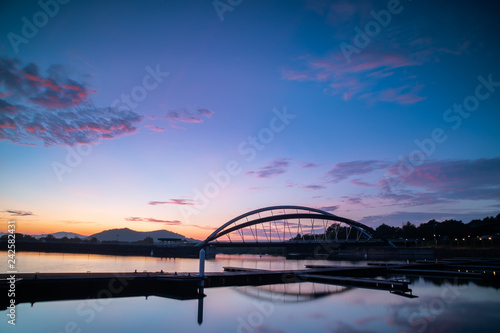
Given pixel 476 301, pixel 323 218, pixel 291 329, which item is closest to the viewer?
pixel 291 329

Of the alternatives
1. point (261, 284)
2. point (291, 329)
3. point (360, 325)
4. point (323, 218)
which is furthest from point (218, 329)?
point (323, 218)

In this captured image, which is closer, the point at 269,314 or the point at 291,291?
the point at 269,314

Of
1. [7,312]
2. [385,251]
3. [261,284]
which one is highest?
[7,312]

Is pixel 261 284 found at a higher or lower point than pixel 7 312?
lower

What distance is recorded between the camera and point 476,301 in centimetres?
2514

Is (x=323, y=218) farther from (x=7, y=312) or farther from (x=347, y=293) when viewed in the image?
(x=7, y=312)

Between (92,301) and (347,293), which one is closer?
(92,301)

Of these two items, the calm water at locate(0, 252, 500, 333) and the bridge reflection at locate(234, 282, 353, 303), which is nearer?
the calm water at locate(0, 252, 500, 333)

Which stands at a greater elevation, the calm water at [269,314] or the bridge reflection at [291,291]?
the calm water at [269,314]

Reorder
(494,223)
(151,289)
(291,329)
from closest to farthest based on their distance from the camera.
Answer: (291,329)
(151,289)
(494,223)

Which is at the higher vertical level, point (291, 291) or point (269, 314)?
point (269, 314)

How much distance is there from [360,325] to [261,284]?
14.0 metres

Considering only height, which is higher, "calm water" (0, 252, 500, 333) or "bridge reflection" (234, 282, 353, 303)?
"calm water" (0, 252, 500, 333)

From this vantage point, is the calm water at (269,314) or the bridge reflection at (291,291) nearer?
the calm water at (269,314)
